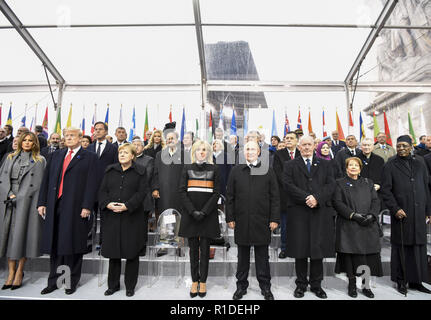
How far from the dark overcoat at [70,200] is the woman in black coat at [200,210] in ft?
3.62

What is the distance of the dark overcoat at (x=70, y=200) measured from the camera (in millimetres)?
2648

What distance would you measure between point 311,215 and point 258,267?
81 cm

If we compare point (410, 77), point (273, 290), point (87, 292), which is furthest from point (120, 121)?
point (410, 77)

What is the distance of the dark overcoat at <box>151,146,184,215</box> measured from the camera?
11.5 feet

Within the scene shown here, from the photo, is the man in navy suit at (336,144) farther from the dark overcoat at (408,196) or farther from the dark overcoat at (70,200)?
the dark overcoat at (70,200)

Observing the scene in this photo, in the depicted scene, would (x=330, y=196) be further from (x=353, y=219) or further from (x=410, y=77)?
(x=410, y=77)

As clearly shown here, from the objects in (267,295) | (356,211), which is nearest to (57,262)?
(267,295)

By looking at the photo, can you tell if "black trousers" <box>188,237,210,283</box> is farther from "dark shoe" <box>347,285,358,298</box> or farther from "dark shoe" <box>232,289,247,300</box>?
"dark shoe" <box>347,285,358,298</box>

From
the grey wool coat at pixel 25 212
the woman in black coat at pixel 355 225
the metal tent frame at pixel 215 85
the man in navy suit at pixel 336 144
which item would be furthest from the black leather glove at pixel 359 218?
the metal tent frame at pixel 215 85

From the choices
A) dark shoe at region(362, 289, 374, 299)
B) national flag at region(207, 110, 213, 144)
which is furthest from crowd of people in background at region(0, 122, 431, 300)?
national flag at region(207, 110, 213, 144)

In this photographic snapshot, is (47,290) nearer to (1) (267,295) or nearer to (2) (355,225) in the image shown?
(1) (267,295)

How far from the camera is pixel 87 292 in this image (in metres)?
2.71

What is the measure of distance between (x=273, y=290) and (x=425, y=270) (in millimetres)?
1811

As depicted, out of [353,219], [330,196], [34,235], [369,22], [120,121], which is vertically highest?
[369,22]
